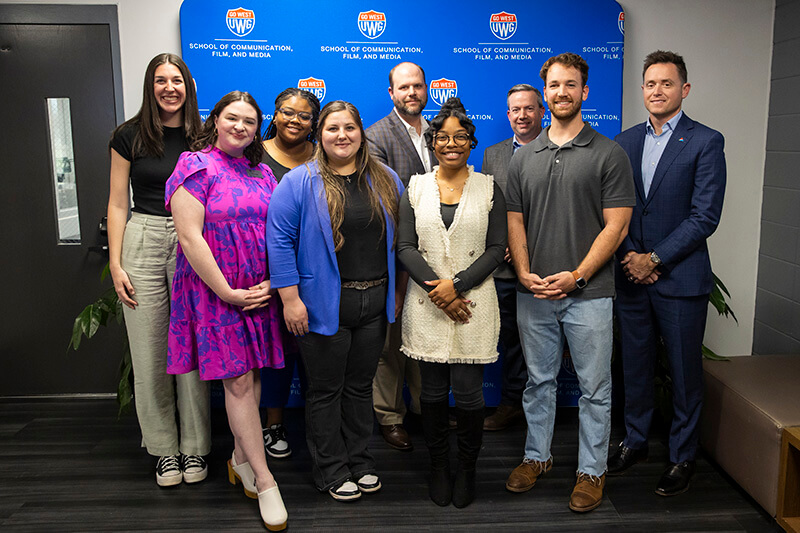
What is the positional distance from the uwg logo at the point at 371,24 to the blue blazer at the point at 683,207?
1527mm

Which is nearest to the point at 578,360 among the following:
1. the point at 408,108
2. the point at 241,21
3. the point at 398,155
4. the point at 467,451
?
the point at 467,451

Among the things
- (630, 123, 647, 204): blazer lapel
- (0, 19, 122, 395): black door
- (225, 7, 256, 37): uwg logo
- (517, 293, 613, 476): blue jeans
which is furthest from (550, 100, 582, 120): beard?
(0, 19, 122, 395): black door

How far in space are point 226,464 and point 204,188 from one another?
1389 mm

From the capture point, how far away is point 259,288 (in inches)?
99.7

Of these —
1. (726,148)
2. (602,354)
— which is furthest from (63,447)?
(726,148)

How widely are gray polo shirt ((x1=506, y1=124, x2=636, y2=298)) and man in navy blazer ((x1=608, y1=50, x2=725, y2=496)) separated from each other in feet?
0.92

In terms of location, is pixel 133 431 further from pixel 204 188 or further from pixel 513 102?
pixel 513 102

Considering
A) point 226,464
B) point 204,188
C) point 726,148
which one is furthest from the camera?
point 726,148

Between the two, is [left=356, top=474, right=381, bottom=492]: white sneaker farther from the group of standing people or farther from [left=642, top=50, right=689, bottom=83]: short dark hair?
[left=642, top=50, right=689, bottom=83]: short dark hair

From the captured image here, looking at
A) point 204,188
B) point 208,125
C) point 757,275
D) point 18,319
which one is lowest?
point 18,319

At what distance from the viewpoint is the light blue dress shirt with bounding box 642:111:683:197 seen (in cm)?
278

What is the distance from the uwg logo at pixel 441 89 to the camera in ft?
11.8

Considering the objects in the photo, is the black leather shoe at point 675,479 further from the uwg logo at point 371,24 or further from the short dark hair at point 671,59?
the uwg logo at point 371,24

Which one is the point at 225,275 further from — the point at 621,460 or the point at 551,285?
the point at 621,460
